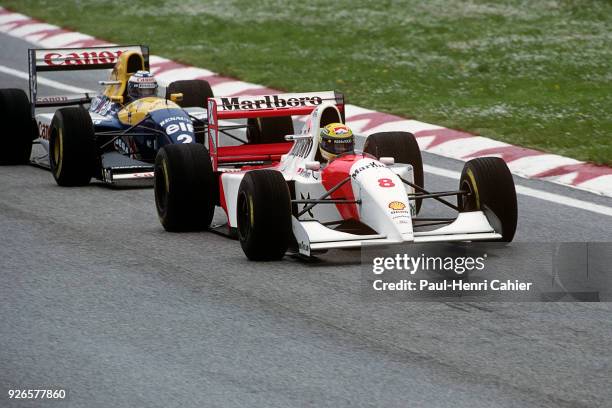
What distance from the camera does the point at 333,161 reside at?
10.9 m

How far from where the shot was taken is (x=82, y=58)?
53.8 feet

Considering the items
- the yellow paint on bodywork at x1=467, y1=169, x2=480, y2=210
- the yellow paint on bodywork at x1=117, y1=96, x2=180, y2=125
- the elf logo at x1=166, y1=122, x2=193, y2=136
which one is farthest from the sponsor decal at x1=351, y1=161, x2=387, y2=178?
the yellow paint on bodywork at x1=117, y1=96, x2=180, y2=125

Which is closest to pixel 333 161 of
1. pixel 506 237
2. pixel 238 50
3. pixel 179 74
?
pixel 506 237

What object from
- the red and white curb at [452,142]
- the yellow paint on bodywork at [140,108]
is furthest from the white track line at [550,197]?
the yellow paint on bodywork at [140,108]

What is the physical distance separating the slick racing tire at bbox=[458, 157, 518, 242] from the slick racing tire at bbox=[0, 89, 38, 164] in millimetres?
6638

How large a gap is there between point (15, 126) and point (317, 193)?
18.9 ft

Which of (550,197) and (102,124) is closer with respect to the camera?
(550,197)

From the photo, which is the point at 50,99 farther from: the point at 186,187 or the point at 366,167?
the point at 366,167

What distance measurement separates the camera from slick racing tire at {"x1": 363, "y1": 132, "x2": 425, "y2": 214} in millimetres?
12070

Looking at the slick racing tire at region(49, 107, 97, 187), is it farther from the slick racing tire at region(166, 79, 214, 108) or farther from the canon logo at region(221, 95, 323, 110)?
the canon logo at region(221, 95, 323, 110)

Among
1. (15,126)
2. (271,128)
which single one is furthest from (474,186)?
(15,126)

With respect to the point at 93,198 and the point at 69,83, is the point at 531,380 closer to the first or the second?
the point at 93,198

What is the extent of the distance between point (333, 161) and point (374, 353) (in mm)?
3063

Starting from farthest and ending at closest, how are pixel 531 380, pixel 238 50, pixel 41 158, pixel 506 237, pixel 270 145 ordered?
pixel 238 50 → pixel 41 158 → pixel 270 145 → pixel 506 237 → pixel 531 380
